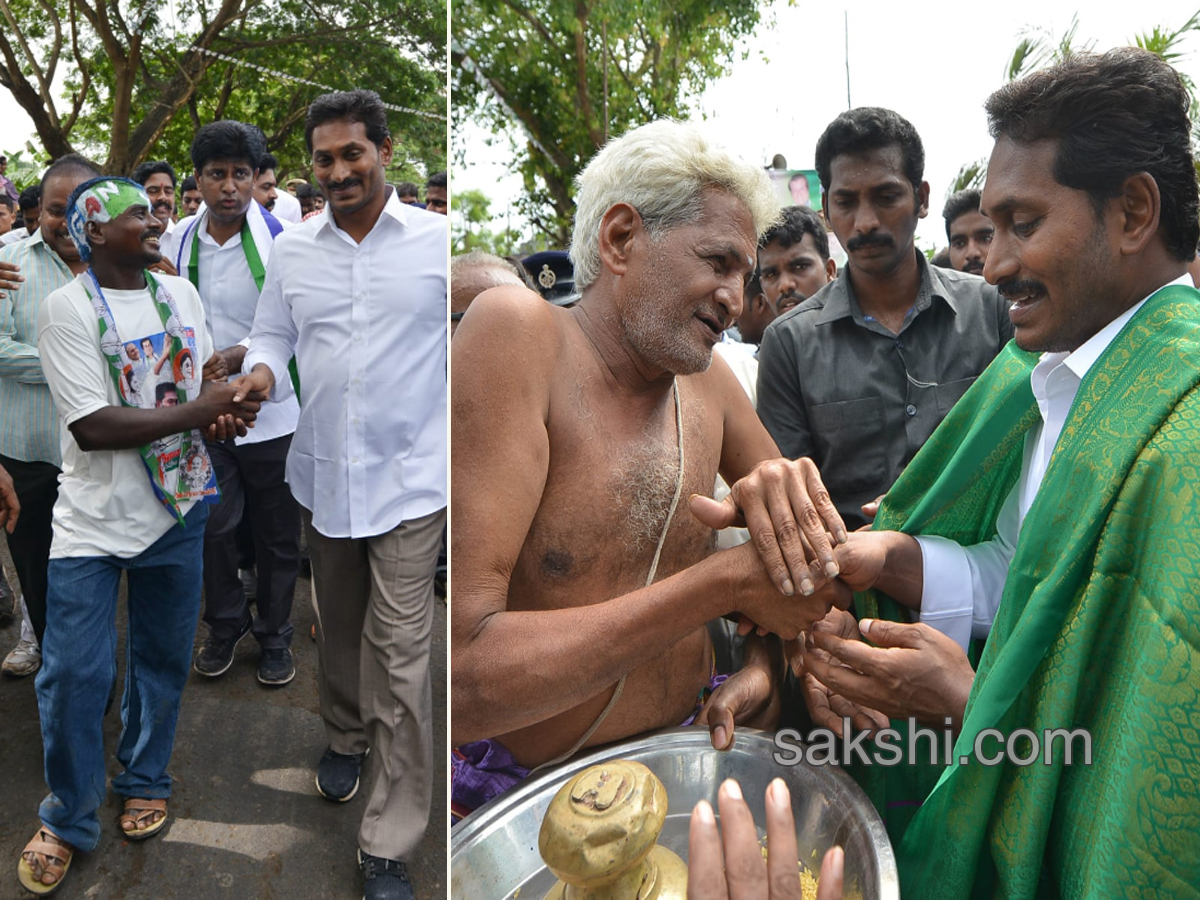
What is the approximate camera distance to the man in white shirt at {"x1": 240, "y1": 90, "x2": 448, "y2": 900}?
2.08 m

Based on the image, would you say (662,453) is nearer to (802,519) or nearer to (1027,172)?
(802,519)

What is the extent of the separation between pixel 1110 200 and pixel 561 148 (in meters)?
1.93

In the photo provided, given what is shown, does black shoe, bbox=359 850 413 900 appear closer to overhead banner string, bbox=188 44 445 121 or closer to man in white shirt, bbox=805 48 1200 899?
man in white shirt, bbox=805 48 1200 899

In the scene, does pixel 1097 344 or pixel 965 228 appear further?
pixel 965 228

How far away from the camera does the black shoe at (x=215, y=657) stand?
5.88ft

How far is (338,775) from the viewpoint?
199cm

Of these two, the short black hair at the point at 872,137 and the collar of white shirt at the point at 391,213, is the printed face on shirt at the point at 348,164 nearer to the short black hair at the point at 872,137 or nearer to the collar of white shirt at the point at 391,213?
the collar of white shirt at the point at 391,213

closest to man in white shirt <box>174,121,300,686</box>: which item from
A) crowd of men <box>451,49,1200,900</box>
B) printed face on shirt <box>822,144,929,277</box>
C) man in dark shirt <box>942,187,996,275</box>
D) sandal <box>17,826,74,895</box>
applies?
sandal <box>17,826,74,895</box>

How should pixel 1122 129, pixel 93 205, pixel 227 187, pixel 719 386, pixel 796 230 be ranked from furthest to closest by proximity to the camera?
pixel 796 230, pixel 719 386, pixel 227 187, pixel 93 205, pixel 1122 129

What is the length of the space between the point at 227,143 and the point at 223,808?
130cm

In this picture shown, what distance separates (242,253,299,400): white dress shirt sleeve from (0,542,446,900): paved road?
57 centimetres

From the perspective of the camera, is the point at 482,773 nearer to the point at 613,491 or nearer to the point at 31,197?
the point at 613,491

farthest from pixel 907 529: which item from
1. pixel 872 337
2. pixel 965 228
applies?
pixel 965 228
